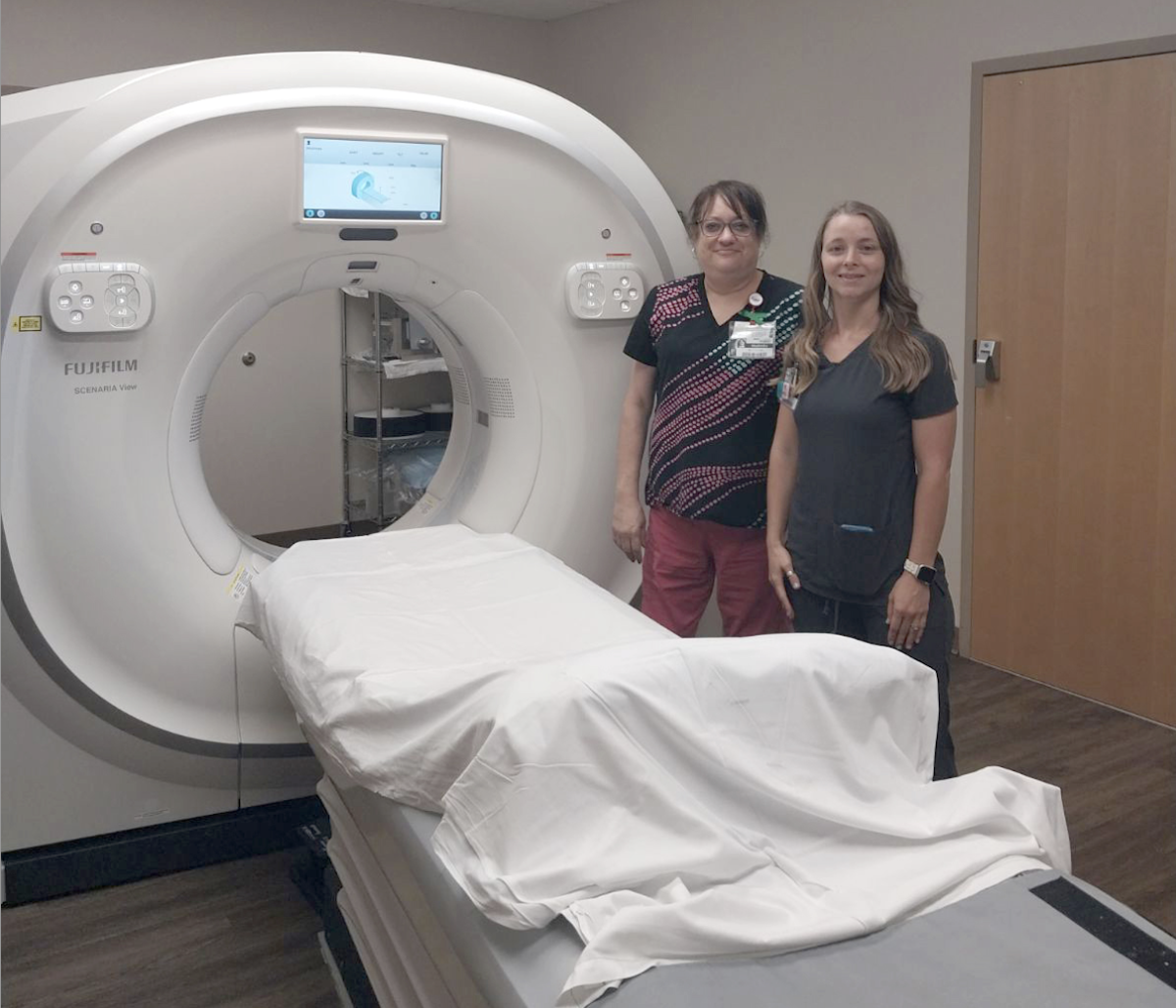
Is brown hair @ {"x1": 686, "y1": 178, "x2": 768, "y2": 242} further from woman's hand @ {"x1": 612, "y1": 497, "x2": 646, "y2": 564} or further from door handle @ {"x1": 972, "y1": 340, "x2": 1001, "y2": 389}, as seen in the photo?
door handle @ {"x1": 972, "y1": 340, "x2": 1001, "y2": 389}

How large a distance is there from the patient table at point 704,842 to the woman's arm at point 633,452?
765mm

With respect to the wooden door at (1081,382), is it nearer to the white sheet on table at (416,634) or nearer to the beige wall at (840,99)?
the beige wall at (840,99)

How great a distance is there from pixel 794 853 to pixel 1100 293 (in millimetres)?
2154

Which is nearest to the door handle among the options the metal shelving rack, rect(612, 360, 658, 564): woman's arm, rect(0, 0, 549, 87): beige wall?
rect(612, 360, 658, 564): woman's arm

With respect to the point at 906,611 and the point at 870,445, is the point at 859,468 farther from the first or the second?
the point at 906,611

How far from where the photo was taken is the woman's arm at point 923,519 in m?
1.87

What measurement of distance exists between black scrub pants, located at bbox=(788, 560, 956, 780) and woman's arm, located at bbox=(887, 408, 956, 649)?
0.03 m

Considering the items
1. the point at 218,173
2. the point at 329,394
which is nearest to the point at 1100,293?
the point at 218,173

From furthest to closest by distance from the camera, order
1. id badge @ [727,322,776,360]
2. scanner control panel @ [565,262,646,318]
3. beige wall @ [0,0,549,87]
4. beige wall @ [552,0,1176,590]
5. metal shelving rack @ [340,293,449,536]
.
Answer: metal shelving rack @ [340,293,449,536] < beige wall @ [0,0,549,87] < beige wall @ [552,0,1176,590] < scanner control panel @ [565,262,646,318] < id badge @ [727,322,776,360]

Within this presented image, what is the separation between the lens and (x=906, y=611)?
6.30 feet

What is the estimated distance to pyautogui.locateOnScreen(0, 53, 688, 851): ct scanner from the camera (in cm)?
189

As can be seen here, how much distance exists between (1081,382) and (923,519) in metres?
1.36

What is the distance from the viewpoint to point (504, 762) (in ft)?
A: 4.03

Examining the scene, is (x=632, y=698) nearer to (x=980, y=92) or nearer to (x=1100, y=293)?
(x=1100, y=293)
